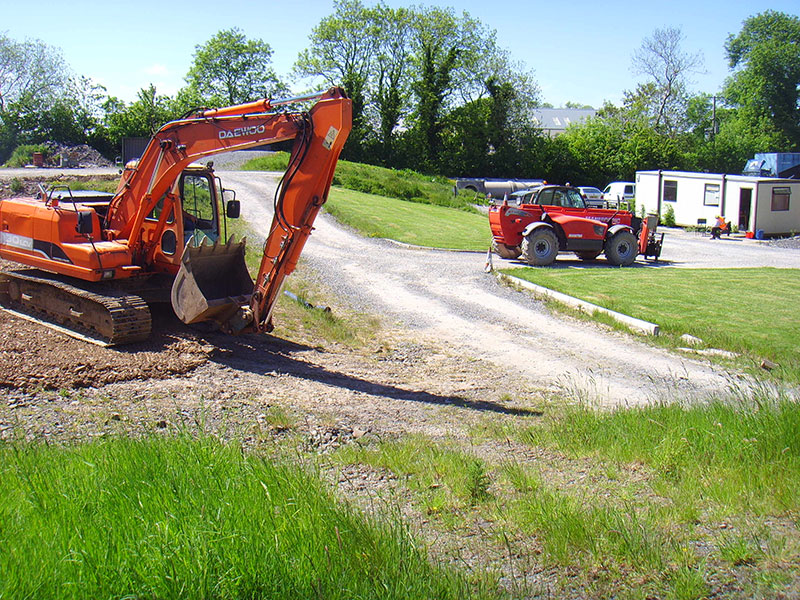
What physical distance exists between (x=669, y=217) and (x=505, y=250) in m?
17.3

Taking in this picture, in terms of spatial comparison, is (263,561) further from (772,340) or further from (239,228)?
(239,228)

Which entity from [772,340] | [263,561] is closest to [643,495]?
[263,561]

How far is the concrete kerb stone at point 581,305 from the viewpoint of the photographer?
12820mm

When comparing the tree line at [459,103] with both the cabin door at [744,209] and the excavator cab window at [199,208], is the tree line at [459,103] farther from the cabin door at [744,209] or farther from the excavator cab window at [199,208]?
the excavator cab window at [199,208]

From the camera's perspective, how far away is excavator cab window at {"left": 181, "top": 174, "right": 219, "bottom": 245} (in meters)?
11.6

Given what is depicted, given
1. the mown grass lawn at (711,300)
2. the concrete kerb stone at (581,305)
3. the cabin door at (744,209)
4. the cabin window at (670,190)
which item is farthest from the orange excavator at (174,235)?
the cabin window at (670,190)

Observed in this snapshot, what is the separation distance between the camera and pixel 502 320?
13805 mm

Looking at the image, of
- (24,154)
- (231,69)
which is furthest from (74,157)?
(231,69)

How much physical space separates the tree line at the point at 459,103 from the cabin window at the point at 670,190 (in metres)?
17.0

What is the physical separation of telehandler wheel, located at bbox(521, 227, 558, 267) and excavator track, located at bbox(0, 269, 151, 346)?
457 inches

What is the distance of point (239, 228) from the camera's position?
2302cm

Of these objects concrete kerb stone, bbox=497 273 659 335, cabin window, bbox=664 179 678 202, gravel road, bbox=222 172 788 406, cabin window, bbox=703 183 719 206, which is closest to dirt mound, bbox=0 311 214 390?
gravel road, bbox=222 172 788 406

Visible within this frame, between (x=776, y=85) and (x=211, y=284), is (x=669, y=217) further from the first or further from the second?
(x=776, y=85)

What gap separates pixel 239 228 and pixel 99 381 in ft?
47.6
